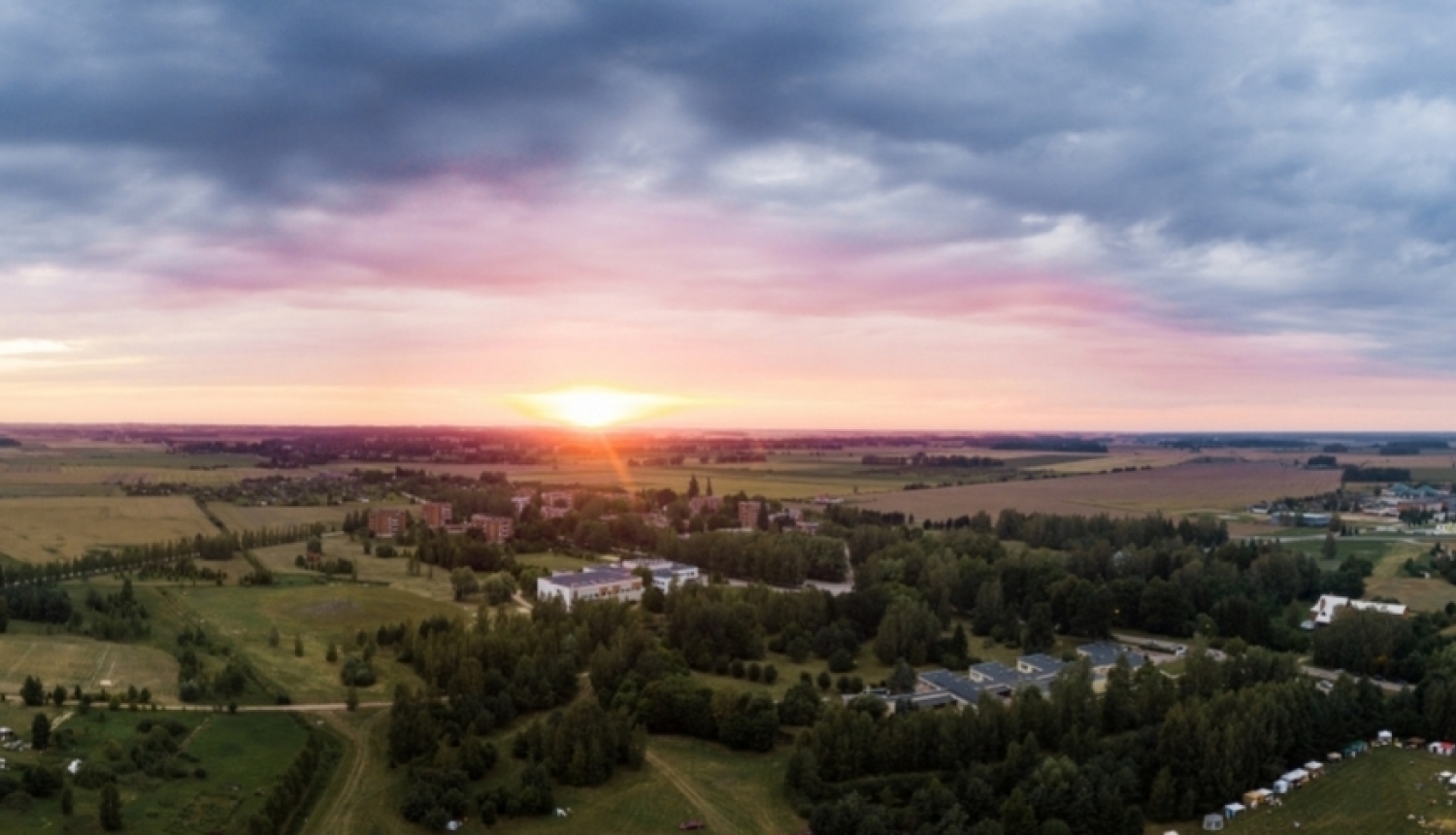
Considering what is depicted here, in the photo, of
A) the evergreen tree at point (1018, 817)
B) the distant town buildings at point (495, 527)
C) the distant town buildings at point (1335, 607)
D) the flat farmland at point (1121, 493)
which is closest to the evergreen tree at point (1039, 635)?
the distant town buildings at point (1335, 607)

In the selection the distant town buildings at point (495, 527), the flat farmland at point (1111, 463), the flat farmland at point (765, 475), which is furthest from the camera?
the flat farmland at point (1111, 463)

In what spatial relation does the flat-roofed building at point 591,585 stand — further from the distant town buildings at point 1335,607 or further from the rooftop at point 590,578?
the distant town buildings at point 1335,607

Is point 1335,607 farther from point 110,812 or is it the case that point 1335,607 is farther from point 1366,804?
point 110,812

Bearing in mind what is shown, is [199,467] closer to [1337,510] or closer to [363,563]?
[363,563]

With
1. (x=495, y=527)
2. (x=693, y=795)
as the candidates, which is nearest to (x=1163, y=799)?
(x=693, y=795)

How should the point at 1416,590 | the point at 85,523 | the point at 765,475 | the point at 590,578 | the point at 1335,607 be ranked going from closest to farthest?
1. the point at 1335,607
2. the point at 1416,590
3. the point at 590,578
4. the point at 85,523
5. the point at 765,475

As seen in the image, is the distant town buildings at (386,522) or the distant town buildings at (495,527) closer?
the distant town buildings at (495,527)

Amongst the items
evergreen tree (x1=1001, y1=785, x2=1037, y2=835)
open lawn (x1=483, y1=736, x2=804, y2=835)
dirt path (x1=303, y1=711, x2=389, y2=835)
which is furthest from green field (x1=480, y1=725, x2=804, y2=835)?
evergreen tree (x1=1001, y1=785, x2=1037, y2=835)
